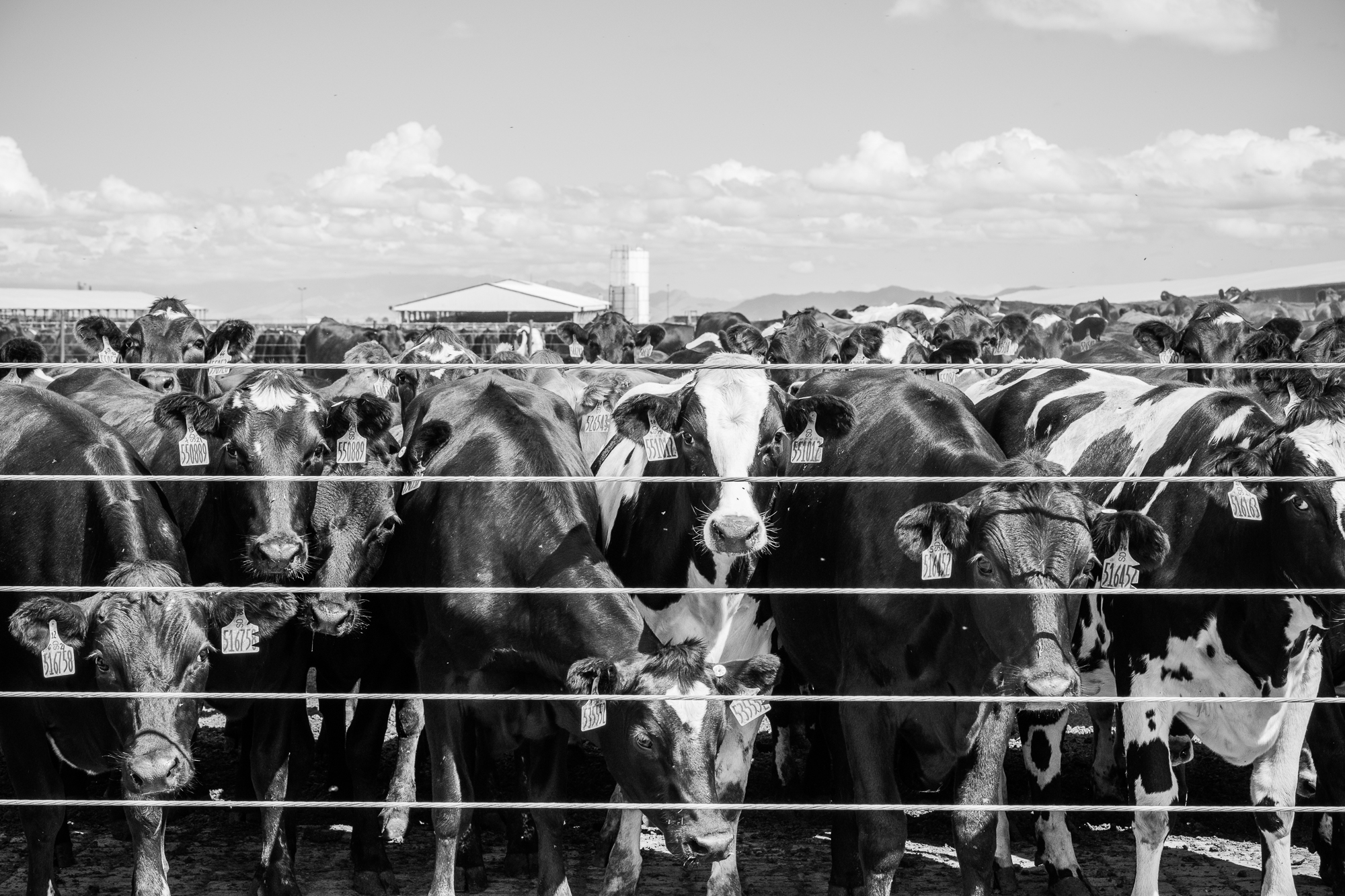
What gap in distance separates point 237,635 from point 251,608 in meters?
0.12

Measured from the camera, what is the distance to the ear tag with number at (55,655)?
4.42 m

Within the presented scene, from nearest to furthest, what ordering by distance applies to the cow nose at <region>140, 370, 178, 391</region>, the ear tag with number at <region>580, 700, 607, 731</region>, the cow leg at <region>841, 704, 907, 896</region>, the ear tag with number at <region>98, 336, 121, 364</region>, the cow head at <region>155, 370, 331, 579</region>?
the ear tag with number at <region>580, 700, 607, 731</region> → the cow leg at <region>841, 704, 907, 896</region> → the cow head at <region>155, 370, 331, 579</region> → the cow nose at <region>140, 370, 178, 391</region> → the ear tag with number at <region>98, 336, 121, 364</region>

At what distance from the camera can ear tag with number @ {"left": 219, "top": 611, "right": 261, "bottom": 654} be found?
483 cm

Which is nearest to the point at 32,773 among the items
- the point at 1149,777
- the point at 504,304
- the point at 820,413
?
the point at 820,413

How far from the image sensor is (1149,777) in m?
5.07

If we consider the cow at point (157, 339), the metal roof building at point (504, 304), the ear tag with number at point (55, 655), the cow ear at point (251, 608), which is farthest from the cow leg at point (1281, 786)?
the metal roof building at point (504, 304)

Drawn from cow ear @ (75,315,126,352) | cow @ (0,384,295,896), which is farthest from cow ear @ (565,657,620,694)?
cow ear @ (75,315,126,352)

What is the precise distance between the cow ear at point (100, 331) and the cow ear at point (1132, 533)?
1059 cm

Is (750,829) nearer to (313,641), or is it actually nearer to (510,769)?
(510,769)

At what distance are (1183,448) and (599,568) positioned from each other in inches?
99.9

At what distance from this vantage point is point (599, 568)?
4961 millimetres

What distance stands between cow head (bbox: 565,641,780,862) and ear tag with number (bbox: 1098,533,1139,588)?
48.3 inches

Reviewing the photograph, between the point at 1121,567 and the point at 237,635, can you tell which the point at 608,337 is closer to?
the point at 237,635

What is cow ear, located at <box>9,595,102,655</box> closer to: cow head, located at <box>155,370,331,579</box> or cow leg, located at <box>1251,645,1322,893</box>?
cow head, located at <box>155,370,331,579</box>
